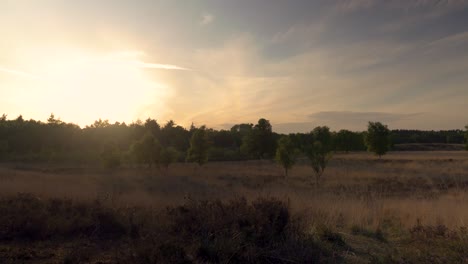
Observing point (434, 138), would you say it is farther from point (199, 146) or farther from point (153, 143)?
point (153, 143)

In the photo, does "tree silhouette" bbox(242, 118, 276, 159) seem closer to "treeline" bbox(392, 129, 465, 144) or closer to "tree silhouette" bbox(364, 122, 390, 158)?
"tree silhouette" bbox(364, 122, 390, 158)

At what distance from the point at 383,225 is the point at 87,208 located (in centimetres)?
748

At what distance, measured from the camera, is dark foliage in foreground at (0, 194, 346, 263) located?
17.1 ft

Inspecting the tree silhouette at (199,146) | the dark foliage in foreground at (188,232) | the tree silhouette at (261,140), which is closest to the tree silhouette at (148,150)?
the tree silhouette at (199,146)

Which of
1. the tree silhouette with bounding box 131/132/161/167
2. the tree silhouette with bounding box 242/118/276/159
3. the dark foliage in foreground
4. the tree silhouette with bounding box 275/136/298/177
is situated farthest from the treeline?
the dark foliage in foreground

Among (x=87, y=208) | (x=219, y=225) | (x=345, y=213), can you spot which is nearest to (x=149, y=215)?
(x=87, y=208)

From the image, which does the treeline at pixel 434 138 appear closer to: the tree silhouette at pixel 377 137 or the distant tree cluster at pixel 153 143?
the distant tree cluster at pixel 153 143

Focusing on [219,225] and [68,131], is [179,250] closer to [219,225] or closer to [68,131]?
[219,225]

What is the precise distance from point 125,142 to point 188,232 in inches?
2709

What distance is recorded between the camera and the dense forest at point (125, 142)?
3797 centimetres

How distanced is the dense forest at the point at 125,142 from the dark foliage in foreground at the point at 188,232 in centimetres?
2825

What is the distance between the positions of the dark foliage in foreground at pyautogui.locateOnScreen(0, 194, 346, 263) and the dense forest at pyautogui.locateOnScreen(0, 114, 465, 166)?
28247 mm

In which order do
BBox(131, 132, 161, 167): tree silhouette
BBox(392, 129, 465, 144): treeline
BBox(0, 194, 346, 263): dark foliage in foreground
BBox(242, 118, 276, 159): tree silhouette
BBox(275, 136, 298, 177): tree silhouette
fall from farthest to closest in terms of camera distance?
BBox(392, 129, 465, 144): treeline → BBox(242, 118, 276, 159): tree silhouette → BBox(131, 132, 161, 167): tree silhouette → BBox(275, 136, 298, 177): tree silhouette → BBox(0, 194, 346, 263): dark foliage in foreground

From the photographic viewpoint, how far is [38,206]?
978 centimetres
